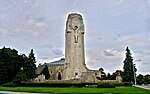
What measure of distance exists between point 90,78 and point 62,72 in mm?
13851

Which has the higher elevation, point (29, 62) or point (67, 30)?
point (67, 30)

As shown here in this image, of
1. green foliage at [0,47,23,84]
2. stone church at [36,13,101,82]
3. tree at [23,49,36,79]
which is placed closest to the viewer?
green foliage at [0,47,23,84]

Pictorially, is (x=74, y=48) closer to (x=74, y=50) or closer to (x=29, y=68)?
(x=74, y=50)

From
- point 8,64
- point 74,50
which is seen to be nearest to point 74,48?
point 74,50

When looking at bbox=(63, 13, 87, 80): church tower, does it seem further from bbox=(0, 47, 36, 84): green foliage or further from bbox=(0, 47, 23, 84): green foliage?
bbox=(0, 47, 23, 84): green foliage

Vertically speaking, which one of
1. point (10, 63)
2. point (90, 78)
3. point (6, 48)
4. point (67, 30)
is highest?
point (67, 30)

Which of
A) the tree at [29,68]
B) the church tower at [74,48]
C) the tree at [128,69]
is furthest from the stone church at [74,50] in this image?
the tree at [128,69]

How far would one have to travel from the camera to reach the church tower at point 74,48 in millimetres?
70250

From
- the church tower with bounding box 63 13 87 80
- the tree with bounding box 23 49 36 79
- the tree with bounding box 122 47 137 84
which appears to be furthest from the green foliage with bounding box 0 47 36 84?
the tree with bounding box 122 47 137 84

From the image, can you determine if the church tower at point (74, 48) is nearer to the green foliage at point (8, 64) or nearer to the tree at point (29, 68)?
the tree at point (29, 68)

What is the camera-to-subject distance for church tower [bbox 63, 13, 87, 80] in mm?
70250

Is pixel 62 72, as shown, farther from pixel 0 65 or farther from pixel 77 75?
pixel 0 65

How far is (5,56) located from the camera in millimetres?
70188

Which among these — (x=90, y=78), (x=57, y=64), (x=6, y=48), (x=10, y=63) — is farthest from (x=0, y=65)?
(x=57, y=64)
